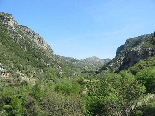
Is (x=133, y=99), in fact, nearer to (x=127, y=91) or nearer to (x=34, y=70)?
(x=127, y=91)

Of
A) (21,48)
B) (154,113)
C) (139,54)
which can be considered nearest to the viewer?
(154,113)

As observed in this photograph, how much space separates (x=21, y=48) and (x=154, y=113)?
203876mm

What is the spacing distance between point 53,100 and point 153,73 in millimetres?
34268

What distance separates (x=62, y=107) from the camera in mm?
20156

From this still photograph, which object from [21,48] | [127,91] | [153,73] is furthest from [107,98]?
[21,48]

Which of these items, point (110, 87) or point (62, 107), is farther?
point (62, 107)

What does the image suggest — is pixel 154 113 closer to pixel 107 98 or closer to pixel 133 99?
pixel 133 99

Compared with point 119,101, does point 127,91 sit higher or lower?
higher

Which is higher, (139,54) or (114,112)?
(139,54)

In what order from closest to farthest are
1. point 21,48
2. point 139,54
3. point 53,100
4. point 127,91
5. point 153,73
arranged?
point 127,91, point 53,100, point 153,73, point 139,54, point 21,48

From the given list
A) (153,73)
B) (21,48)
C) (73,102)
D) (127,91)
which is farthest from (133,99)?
(21,48)

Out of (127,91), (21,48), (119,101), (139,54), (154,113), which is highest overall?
(21,48)

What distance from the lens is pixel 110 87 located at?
14.7m

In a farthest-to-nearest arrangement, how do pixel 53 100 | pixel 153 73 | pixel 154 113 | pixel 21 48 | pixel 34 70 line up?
pixel 21 48, pixel 34 70, pixel 153 73, pixel 53 100, pixel 154 113
